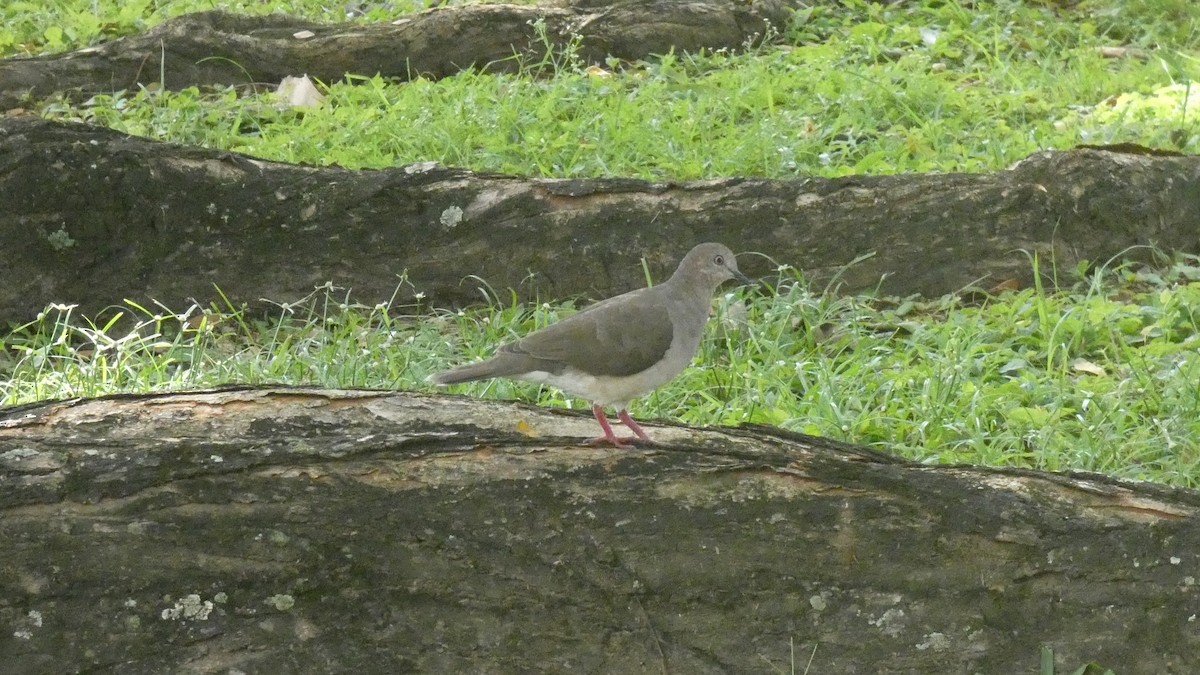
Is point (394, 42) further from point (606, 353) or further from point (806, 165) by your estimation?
point (606, 353)

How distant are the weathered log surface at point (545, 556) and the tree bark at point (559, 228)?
2.87 m

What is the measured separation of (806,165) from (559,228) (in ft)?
5.90

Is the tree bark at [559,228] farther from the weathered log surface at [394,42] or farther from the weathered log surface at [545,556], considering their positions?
the weathered log surface at [394,42]

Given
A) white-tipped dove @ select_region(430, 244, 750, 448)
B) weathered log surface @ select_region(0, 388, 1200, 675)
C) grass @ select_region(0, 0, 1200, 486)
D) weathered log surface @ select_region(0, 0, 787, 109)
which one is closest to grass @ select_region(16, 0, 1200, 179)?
grass @ select_region(0, 0, 1200, 486)

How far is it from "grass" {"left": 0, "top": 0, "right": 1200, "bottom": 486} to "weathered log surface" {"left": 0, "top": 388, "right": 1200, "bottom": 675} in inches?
53.2

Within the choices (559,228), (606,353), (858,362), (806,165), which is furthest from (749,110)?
(606,353)

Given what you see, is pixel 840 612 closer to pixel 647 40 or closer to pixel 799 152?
pixel 799 152

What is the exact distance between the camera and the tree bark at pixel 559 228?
6.05 meters

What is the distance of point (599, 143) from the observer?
7.47 meters

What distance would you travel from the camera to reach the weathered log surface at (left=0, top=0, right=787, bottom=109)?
355 inches

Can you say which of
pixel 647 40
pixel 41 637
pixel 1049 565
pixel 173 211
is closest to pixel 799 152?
pixel 647 40

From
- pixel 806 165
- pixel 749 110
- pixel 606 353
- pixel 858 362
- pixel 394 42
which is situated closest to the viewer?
pixel 606 353

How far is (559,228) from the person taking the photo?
20.1 feet

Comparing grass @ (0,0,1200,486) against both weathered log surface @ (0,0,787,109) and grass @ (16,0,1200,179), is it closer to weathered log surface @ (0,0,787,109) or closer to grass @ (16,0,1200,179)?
grass @ (16,0,1200,179)
